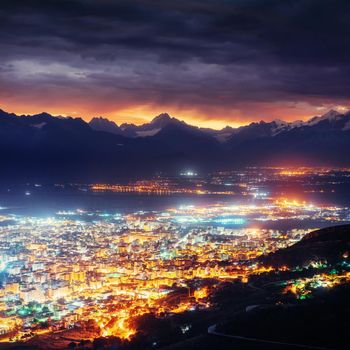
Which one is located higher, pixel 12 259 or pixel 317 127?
pixel 317 127

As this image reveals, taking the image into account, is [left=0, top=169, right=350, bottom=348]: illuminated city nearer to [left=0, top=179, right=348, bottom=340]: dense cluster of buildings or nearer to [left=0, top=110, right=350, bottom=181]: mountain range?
[left=0, top=179, right=348, bottom=340]: dense cluster of buildings

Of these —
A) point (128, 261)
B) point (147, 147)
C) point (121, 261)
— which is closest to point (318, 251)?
point (128, 261)

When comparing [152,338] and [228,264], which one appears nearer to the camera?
[152,338]

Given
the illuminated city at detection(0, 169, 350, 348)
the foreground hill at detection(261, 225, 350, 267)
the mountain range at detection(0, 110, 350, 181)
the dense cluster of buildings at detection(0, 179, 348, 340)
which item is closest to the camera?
the illuminated city at detection(0, 169, 350, 348)

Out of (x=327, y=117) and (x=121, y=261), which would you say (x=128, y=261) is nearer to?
(x=121, y=261)

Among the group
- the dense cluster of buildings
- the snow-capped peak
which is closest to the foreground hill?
the dense cluster of buildings

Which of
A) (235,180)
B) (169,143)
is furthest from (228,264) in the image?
(169,143)

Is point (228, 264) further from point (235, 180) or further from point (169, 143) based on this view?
point (169, 143)

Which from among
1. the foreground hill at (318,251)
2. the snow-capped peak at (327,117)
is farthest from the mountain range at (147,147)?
the foreground hill at (318,251)
